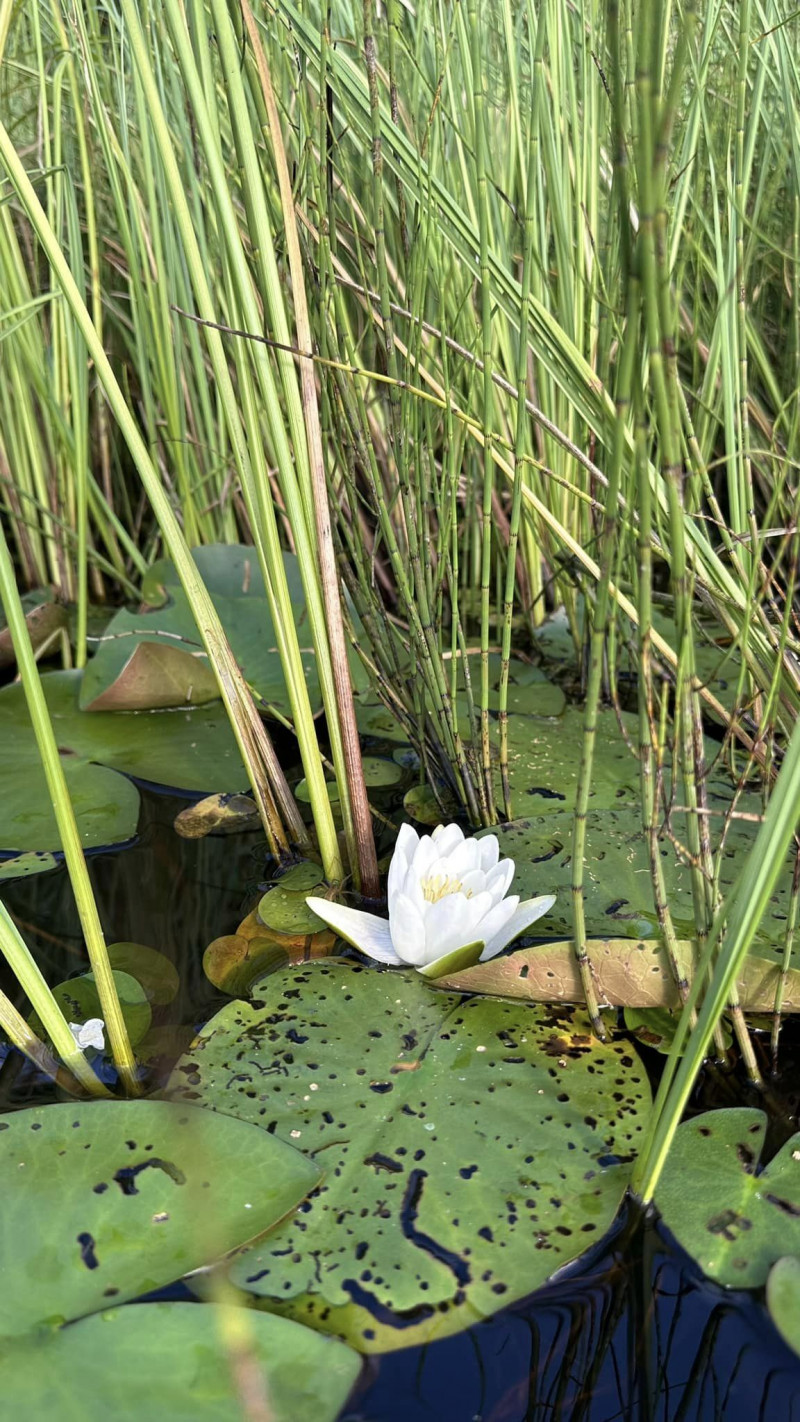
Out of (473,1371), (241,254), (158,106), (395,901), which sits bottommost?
(473,1371)

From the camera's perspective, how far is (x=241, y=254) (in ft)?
2.58

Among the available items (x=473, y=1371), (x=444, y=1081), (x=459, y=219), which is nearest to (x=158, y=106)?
(x=459, y=219)

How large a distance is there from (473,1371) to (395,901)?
0.36 metres

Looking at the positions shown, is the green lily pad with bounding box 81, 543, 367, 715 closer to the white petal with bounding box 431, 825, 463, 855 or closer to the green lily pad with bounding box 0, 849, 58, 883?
the green lily pad with bounding box 0, 849, 58, 883

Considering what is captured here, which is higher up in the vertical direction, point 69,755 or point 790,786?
point 790,786

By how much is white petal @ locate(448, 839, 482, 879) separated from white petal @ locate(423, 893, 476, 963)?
0.05 metres

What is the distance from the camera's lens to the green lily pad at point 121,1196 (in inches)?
24.2

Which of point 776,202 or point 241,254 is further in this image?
point 776,202

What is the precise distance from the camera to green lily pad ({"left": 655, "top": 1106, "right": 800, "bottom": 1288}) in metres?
0.64

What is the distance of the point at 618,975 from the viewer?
Answer: 2.64 ft

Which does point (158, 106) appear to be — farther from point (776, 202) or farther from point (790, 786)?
point (776, 202)

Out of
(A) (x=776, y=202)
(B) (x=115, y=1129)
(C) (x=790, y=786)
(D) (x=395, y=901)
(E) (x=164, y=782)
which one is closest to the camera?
(C) (x=790, y=786)

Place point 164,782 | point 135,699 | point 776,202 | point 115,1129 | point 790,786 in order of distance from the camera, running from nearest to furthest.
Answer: point 790,786, point 115,1129, point 164,782, point 135,699, point 776,202

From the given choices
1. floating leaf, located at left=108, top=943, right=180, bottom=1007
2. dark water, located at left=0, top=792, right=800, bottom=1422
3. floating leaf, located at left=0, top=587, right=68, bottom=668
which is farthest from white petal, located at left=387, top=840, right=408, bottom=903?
floating leaf, located at left=0, top=587, right=68, bottom=668
